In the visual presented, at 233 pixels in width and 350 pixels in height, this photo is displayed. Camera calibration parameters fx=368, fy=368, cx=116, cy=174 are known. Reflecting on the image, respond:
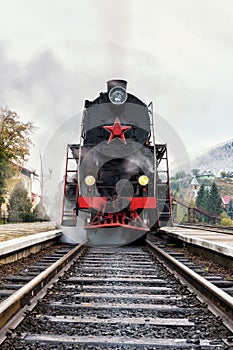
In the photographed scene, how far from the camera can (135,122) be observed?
1037cm

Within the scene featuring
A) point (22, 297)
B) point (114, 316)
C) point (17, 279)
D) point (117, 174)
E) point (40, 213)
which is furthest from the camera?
point (40, 213)

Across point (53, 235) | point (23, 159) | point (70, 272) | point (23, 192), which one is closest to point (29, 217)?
point (23, 192)

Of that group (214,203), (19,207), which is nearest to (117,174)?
(19,207)

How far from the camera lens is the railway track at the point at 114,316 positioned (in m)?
2.63

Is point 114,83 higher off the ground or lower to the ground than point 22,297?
higher

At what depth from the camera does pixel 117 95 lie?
10227 millimetres

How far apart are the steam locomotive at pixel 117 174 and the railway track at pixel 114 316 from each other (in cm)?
413

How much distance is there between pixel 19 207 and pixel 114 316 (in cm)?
2781

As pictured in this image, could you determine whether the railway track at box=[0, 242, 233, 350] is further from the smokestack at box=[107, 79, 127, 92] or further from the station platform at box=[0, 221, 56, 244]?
the smokestack at box=[107, 79, 127, 92]

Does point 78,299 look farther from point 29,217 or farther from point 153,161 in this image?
point 29,217

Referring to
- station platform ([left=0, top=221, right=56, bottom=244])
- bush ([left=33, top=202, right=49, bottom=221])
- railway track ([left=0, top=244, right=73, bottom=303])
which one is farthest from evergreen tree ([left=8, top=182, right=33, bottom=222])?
→ railway track ([left=0, top=244, right=73, bottom=303])

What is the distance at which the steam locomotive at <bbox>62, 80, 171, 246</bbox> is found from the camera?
9297 mm

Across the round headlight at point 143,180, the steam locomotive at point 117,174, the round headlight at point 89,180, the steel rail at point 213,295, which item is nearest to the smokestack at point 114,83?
the steam locomotive at point 117,174

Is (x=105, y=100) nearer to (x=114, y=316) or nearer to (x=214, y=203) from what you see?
(x=114, y=316)
